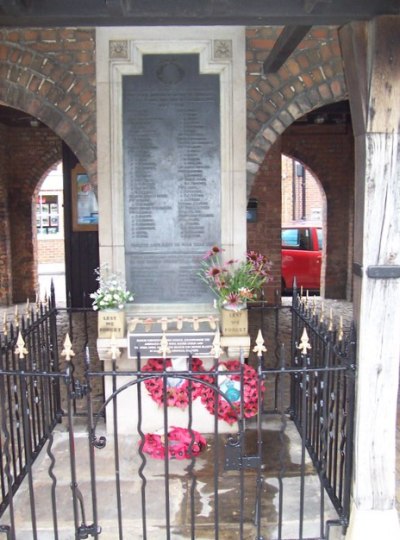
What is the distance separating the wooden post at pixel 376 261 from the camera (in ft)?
9.91

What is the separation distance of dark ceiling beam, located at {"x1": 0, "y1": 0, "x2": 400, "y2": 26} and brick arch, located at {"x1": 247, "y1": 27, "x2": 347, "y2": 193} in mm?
1983

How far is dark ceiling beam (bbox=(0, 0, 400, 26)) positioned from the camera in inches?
115

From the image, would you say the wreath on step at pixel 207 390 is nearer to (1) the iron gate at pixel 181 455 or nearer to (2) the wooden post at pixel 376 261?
(1) the iron gate at pixel 181 455

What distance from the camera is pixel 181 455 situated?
4305 millimetres

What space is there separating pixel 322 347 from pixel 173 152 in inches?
76.2

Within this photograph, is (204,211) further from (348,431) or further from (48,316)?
(348,431)

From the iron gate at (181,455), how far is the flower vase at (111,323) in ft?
1.37

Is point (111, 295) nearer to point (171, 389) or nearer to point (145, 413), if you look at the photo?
point (171, 389)

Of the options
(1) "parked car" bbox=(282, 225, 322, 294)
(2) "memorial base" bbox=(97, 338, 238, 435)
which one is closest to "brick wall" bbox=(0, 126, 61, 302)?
(1) "parked car" bbox=(282, 225, 322, 294)

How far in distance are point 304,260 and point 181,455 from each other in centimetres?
833

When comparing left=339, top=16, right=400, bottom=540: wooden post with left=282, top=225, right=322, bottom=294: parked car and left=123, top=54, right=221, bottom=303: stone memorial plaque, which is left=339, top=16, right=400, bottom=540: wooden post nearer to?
left=123, top=54, right=221, bottom=303: stone memorial plaque

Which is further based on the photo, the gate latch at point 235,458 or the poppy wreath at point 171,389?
the poppy wreath at point 171,389

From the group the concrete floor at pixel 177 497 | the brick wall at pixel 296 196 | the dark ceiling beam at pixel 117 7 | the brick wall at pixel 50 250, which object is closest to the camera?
the dark ceiling beam at pixel 117 7

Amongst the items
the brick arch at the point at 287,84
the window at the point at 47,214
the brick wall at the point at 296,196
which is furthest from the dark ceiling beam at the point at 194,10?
the brick wall at the point at 296,196
